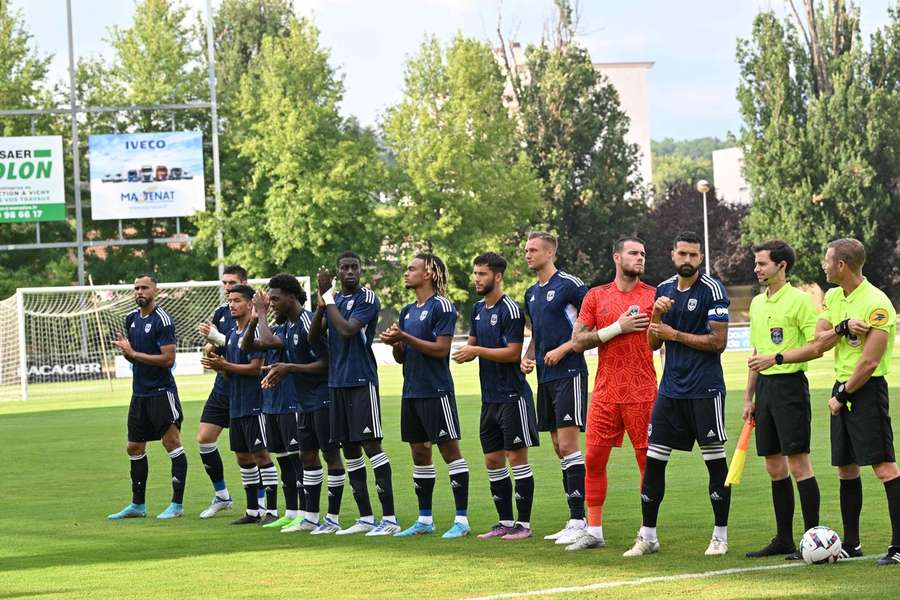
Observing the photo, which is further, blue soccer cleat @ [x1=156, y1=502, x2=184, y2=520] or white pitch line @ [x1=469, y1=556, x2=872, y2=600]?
blue soccer cleat @ [x1=156, y1=502, x2=184, y2=520]

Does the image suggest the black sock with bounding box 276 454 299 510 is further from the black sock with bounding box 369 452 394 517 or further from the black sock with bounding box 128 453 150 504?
the black sock with bounding box 128 453 150 504

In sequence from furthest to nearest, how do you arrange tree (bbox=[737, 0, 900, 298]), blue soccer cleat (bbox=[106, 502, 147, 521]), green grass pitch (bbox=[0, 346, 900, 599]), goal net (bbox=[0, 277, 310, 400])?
tree (bbox=[737, 0, 900, 298])
goal net (bbox=[0, 277, 310, 400])
blue soccer cleat (bbox=[106, 502, 147, 521])
green grass pitch (bbox=[0, 346, 900, 599])

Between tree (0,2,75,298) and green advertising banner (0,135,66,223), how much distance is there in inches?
245

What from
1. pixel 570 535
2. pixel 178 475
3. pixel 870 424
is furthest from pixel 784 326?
pixel 178 475

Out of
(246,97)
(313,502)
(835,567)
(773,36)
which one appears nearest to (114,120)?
(246,97)

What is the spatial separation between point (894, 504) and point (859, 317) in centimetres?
125

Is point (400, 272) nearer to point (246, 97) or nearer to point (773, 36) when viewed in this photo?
point (246, 97)

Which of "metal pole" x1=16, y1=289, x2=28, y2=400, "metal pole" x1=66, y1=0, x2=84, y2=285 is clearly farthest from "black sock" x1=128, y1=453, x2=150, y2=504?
"metal pole" x1=66, y1=0, x2=84, y2=285

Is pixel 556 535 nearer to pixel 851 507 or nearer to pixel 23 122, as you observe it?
pixel 851 507

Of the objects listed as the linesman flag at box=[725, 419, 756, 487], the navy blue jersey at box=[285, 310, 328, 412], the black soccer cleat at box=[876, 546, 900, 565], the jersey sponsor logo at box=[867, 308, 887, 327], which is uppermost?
the jersey sponsor logo at box=[867, 308, 887, 327]

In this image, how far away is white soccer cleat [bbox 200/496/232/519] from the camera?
1339cm

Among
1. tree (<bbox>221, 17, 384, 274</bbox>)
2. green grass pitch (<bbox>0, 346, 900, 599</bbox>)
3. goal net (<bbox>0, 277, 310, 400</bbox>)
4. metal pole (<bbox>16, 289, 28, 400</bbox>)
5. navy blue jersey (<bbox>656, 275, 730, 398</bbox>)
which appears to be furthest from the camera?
tree (<bbox>221, 17, 384, 274</bbox>)

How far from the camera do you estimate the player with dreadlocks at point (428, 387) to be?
11.2 m

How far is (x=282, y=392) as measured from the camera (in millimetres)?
12328
